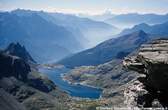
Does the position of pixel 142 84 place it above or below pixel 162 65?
below

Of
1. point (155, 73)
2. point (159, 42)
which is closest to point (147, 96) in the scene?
point (155, 73)

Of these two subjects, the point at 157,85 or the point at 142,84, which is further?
the point at 142,84

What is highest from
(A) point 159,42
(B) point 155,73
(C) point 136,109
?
(A) point 159,42

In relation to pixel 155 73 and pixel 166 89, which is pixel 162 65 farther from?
pixel 166 89

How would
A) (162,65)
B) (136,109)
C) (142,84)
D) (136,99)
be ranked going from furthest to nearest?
(142,84) < (136,99) < (136,109) < (162,65)

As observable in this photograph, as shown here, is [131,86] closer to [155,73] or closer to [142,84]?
[142,84]

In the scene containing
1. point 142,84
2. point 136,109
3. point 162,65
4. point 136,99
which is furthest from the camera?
point 142,84
